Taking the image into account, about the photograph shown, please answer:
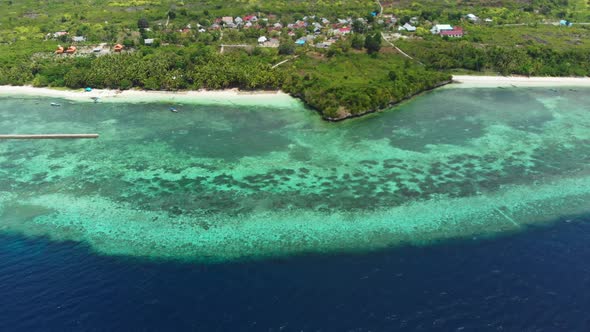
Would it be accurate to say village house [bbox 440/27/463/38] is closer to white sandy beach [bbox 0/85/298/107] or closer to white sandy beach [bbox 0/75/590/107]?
white sandy beach [bbox 0/75/590/107]

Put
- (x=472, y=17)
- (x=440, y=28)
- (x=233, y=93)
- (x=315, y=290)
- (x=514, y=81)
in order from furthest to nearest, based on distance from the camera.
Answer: (x=472, y=17) < (x=440, y=28) < (x=514, y=81) < (x=233, y=93) < (x=315, y=290)

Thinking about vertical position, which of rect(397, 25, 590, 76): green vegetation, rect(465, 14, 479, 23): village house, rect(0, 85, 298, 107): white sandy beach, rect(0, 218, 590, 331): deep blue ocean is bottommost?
rect(0, 218, 590, 331): deep blue ocean

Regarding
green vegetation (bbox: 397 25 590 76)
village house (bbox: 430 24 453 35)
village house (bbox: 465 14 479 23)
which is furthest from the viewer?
village house (bbox: 465 14 479 23)

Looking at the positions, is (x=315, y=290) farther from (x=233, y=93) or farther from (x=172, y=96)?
(x=172, y=96)

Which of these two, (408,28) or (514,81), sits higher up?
(408,28)

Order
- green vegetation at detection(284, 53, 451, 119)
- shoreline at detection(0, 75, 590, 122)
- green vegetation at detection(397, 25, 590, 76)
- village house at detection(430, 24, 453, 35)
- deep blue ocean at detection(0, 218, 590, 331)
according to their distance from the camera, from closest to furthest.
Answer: deep blue ocean at detection(0, 218, 590, 331) → green vegetation at detection(284, 53, 451, 119) → shoreline at detection(0, 75, 590, 122) → green vegetation at detection(397, 25, 590, 76) → village house at detection(430, 24, 453, 35)

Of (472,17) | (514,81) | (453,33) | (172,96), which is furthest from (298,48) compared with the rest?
(472,17)

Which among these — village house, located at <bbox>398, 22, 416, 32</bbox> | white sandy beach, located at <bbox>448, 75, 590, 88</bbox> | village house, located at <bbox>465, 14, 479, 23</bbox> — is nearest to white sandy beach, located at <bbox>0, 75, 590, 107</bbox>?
white sandy beach, located at <bbox>448, 75, 590, 88</bbox>
